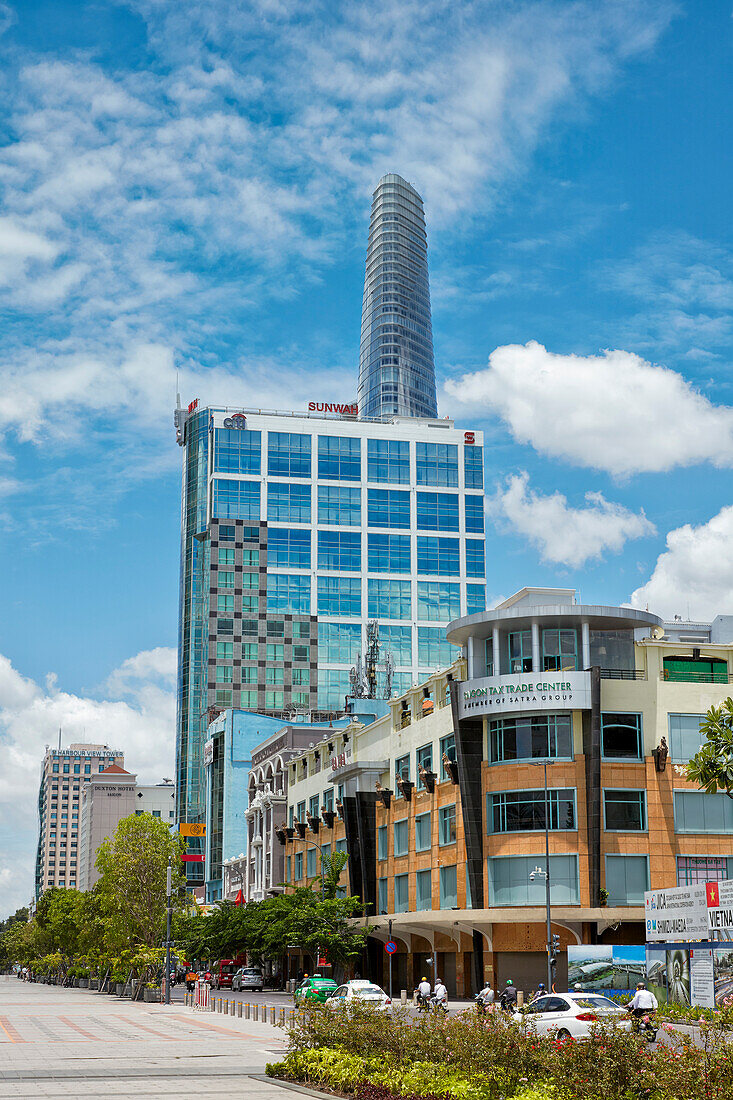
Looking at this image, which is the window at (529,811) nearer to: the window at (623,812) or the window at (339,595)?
the window at (623,812)

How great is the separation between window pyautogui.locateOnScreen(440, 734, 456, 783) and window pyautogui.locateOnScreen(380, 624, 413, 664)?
4076 inches

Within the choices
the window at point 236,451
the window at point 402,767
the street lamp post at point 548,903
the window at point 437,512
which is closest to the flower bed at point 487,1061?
the street lamp post at point 548,903

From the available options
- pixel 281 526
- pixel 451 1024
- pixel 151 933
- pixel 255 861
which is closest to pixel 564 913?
pixel 151 933

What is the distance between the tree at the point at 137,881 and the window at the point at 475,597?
319 ft

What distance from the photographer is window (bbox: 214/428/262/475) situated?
18038 cm

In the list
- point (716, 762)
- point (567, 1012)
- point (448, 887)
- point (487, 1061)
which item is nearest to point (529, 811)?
point (448, 887)

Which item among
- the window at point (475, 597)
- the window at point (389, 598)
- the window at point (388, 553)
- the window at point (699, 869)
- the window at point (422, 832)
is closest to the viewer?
the window at point (699, 869)

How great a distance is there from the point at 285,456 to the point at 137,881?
101 metres

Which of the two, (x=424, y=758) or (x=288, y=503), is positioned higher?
(x=288, y=503)

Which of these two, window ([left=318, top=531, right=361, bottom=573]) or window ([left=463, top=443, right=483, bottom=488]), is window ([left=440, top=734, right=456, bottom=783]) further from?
window ([left=463, top=443, right=483, bottom=488])

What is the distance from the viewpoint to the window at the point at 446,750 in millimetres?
73688

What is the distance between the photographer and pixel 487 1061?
71.7ft

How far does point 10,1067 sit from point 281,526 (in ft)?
495

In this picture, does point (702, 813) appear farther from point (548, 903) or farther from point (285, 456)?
point (285, 456)
